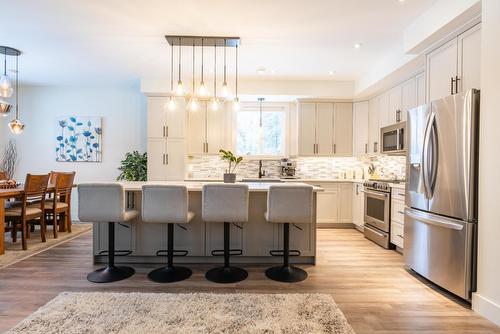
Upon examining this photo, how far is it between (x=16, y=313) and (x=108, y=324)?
84 centimetres

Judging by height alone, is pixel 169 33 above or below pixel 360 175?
above

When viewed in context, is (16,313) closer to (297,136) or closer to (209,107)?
(209,107)

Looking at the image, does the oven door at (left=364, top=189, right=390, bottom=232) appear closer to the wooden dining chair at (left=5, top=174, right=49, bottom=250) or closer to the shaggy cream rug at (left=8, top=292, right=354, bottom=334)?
the shaggy cream rug at (left=8, top=292, right=354, bottom=334)

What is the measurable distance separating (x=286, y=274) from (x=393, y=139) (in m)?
2.74

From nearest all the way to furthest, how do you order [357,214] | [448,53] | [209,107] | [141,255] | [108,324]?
[108,324] < [448,53] < [141,255] < [357,214] < [209,107]

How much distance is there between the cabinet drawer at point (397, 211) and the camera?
12.3 feet

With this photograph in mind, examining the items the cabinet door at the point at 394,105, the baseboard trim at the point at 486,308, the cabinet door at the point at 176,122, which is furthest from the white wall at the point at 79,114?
the baseboard trim at the point at 486,308

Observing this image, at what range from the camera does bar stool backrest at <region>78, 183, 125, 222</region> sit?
2.83 metres

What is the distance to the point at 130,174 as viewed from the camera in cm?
544

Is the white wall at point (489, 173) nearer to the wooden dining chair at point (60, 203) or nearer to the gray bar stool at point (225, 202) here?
the gray bar stool at point (225, 202)

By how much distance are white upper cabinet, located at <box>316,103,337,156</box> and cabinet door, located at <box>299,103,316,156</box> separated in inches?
3.1

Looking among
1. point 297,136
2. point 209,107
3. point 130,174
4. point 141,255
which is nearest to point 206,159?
point 209,107

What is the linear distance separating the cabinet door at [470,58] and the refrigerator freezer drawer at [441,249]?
1276mm

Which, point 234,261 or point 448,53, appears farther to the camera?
point 234,261
